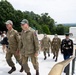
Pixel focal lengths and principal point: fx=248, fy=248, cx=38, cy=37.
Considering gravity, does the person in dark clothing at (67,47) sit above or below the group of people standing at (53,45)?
above

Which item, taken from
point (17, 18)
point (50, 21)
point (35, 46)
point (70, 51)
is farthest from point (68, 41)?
point (50, 21)

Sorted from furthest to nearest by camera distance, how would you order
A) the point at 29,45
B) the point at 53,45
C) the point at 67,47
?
the point at 53,45, the point at 67,47, the point at 29,45

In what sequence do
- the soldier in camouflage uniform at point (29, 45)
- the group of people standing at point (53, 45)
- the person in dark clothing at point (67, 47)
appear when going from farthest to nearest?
the group of people standing at point (53, 45) → the person in dark clothing at point (67, 47) → the soldier in camouflage uniform at point (29, 45)

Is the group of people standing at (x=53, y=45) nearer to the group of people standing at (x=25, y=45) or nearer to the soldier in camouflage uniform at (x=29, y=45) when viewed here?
the group of people standing at (x=25, y=45)

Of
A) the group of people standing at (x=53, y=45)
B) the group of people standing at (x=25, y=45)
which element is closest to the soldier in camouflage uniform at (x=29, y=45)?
the group of people standing at (x=25, y=45)

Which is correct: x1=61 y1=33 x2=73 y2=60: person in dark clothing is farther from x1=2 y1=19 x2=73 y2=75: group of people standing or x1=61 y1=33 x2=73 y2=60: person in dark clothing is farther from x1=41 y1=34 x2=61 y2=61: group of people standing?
x1=41 y1=34 x2=61 y2=61: group of people standing

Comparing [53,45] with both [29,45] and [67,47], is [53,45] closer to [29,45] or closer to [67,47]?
[67,47]

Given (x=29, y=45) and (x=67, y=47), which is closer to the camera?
(x=29, y=45)

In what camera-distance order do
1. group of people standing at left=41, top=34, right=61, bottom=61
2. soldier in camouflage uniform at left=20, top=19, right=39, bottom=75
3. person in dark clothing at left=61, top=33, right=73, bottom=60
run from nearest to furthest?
soldier in camouflage uniform at left=20, top=19, right=39, bottom=75 → person in dark clothing at left=61, top=33, right=73, bottom=60 → group of people standing at left=41, top=34, right=61, bottom=61

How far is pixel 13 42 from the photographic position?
6.40 meters

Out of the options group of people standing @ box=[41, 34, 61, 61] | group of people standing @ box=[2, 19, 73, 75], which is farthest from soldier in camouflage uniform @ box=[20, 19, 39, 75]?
group of people standing @ box=[41, 34, 61, 61]

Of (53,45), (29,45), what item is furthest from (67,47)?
(53,45)

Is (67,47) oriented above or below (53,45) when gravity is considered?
above

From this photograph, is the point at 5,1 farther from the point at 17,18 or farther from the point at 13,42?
the point at 13,42
